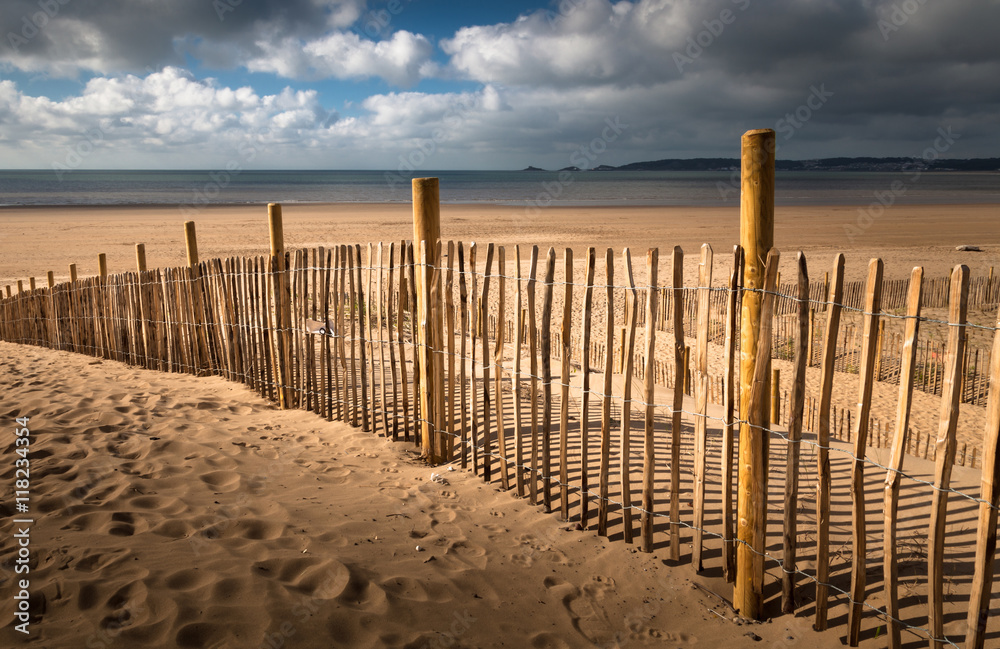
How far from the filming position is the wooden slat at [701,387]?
112 inches

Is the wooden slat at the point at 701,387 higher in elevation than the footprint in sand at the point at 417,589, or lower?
higher

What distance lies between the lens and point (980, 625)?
7.59 ft

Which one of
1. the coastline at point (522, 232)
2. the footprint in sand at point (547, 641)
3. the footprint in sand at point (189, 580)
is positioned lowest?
the footprint in sand at point (547, 641)

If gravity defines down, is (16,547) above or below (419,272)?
below

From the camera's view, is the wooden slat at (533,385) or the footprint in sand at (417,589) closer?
the footprint in sand at (417,589)


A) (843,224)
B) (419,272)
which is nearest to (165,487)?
(419,272)

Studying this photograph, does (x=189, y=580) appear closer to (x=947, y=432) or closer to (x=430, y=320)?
(x=430, y=320)

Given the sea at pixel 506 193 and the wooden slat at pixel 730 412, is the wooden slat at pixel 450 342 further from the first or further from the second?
the sea at pixel 506 193

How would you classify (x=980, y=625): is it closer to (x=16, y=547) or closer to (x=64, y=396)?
(x=16, y=547)

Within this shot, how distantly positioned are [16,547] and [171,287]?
14.2 feet

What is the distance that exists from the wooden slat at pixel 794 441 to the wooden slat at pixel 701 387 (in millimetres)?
377

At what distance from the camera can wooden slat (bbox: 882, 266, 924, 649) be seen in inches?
92.6

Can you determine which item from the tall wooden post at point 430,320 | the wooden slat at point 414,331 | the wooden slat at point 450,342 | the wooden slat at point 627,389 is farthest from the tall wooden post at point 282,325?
the wooden slat at point 627,389

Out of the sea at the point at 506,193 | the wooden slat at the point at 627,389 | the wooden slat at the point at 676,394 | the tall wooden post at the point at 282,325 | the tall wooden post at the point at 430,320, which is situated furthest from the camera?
the sea at the point at 506,193
